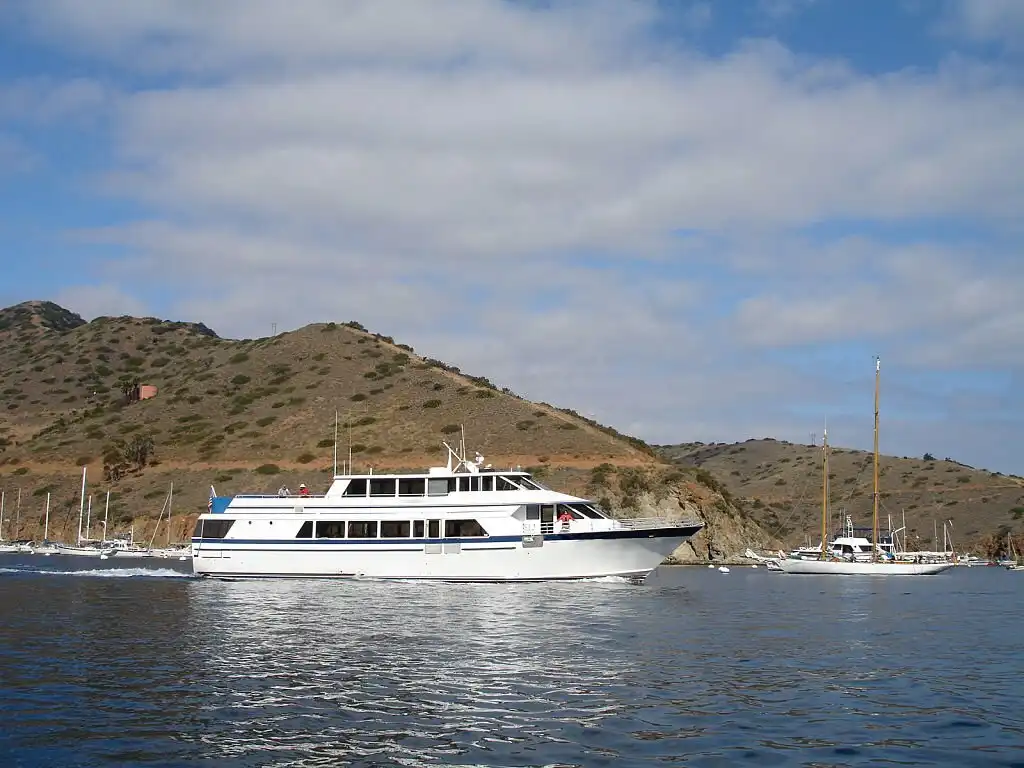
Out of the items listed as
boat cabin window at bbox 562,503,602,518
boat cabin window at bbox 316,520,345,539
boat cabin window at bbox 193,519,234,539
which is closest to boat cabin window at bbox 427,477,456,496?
boat cabin window at bbox 316,520,345,539

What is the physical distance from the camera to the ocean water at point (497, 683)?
15672 mm

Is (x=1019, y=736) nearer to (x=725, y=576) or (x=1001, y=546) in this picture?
(x=725, y=576)

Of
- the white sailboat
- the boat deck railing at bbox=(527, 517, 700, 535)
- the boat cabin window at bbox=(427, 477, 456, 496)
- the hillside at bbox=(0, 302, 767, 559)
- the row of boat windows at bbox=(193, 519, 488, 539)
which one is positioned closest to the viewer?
the boat deck railing at bbox=(527, 517, 700, 535)

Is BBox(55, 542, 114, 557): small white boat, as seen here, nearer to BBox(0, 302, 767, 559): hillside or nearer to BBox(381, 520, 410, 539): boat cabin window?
BBox(0, 302, 767, 559): hillside

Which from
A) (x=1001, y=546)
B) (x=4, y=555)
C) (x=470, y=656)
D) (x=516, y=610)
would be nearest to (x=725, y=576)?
(x=516, y=610)

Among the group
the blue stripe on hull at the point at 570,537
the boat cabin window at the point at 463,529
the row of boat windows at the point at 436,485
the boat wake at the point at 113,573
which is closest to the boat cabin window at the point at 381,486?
the row of boat windows at the point at 436,485

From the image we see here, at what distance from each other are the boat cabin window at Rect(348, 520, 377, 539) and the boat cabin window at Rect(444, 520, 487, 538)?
12.3ft

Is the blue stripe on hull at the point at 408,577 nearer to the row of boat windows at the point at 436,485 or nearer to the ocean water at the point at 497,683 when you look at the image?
the row of boat windows at the point at 436,485

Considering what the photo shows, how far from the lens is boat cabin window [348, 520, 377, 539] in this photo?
155 feet

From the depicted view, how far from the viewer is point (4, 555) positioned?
3041 inches

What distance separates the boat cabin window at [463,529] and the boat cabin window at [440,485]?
149 cm

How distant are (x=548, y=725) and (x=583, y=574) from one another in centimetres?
2877

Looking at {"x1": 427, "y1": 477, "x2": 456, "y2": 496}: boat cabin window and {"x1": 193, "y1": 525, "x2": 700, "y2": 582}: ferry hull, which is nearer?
{"x1": 193, "y1": 525, "x2": 700, "y2": 582}: ferry hull

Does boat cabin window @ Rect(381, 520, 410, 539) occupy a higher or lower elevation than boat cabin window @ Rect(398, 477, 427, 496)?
lower
